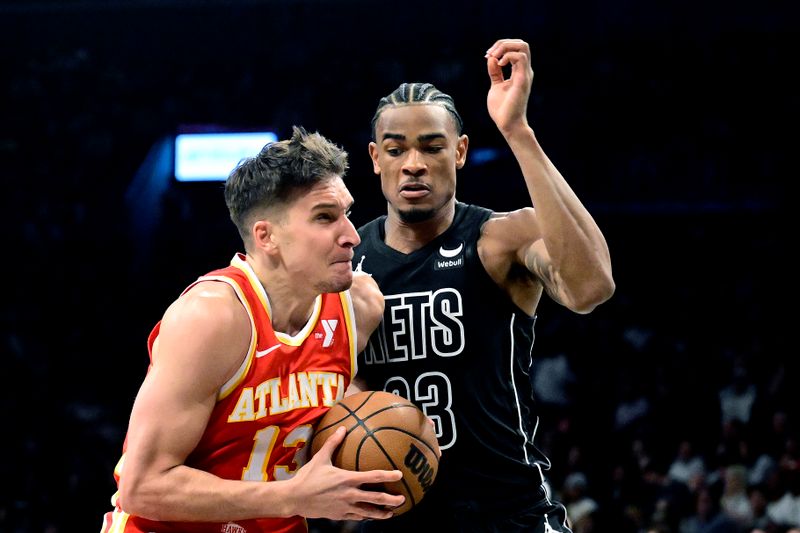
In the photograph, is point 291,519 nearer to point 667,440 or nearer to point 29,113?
point 667,440

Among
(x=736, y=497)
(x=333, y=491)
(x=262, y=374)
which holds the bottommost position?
(x=736, y=497)

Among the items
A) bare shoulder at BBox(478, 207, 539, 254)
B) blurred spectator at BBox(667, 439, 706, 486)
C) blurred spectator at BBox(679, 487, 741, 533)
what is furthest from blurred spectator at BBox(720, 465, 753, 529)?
bare shoulder at BBox(478, 207, 539, 254)

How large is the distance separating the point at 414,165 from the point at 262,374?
0.97 m

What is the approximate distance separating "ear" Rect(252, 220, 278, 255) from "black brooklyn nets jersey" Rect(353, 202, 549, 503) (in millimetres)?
572

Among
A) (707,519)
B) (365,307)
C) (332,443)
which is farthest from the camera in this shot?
(707,519)

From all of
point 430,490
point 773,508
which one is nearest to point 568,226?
point 430,490

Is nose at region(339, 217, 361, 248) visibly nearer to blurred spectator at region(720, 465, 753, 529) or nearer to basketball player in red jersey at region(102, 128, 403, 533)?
basketball player in red jersey at region(102, 128, 403, 533)

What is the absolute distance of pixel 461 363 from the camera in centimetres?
354

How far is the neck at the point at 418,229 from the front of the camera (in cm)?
371

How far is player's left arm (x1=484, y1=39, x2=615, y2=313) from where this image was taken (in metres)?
3.13

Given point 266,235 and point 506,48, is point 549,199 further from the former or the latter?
point 266,235

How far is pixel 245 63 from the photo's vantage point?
44.8 feet

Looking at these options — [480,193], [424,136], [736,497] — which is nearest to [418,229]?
[424,136]

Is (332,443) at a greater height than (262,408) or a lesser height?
lesser
